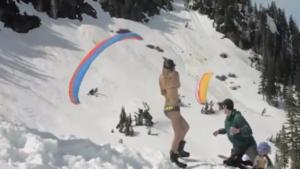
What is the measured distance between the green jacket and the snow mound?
6.14 feet

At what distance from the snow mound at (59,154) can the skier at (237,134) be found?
1838 mm

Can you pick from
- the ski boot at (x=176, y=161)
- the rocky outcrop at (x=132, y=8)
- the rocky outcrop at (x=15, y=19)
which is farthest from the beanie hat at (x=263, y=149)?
the rocky outcrop at (x=132, y=8)

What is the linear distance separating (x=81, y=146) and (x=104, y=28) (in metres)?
33.2

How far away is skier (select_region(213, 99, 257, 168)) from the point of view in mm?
11906

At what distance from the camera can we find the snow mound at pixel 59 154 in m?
8.87

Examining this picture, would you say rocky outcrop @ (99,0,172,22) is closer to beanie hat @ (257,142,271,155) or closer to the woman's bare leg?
the woman's bare leg

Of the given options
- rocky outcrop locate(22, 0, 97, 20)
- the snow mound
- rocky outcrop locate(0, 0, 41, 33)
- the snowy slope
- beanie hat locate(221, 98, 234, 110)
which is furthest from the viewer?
rocky outcrop locate(22, 0, 97, 20)

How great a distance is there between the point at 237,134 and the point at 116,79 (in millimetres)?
23487

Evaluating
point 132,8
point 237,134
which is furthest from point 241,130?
point 132,8

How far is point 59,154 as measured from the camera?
953 centimetres

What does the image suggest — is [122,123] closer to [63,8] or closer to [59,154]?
[63,8]

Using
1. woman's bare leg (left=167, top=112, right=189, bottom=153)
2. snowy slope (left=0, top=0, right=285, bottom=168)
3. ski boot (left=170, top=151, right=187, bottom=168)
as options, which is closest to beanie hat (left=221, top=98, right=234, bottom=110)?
woman's bare leg (left=167, top=112, right=189, bottom=153)

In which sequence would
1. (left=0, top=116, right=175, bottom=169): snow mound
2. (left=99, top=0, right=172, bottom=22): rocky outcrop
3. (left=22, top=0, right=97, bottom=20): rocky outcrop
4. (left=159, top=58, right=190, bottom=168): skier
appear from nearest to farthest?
1. (left=0, top=116, right=175, bottom=169): snow mound
2. (left=159, top=58, right=190, bottom=168): skier
3. (left=22, top=0, right=97, bottom=20): rocky outcrop
4. (left=99, top=0, right=172, bottom=22): rocky outcrop

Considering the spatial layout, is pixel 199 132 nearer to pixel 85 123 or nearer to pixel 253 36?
pixel 85 123
